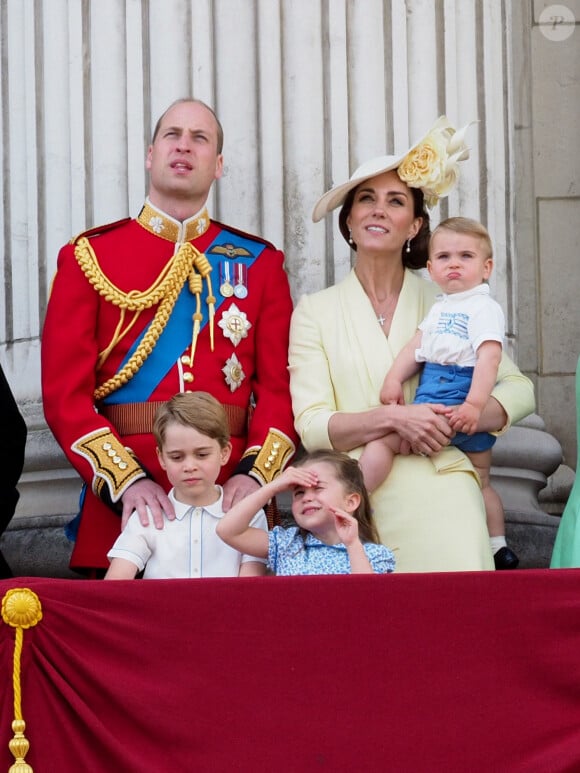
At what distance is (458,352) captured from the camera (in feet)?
15.6

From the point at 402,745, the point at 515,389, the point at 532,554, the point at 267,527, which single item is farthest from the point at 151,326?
the point at 402,745

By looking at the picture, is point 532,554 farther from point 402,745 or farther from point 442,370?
point 402,745

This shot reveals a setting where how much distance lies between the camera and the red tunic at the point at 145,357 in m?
4.79

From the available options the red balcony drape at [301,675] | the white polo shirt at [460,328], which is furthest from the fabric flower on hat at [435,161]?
the red balcony drape at [301,675]

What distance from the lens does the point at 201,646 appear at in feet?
12.1

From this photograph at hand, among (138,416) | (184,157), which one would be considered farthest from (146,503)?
(184,157)

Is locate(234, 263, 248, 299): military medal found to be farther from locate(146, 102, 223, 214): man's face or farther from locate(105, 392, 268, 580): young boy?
locate(105, 392, 268, 580): young boy

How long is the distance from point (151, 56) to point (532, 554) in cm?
186

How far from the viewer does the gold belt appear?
4.91 metres

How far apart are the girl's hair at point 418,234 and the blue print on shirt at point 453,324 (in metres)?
0.43

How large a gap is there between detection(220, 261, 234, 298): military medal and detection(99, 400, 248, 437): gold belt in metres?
0.32

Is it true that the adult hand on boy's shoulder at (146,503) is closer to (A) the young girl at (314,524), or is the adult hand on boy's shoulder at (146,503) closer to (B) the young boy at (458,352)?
(A) the young girl at (314,524)

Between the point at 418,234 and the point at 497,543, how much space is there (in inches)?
34.4

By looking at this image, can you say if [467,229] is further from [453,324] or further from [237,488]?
[237,488]
